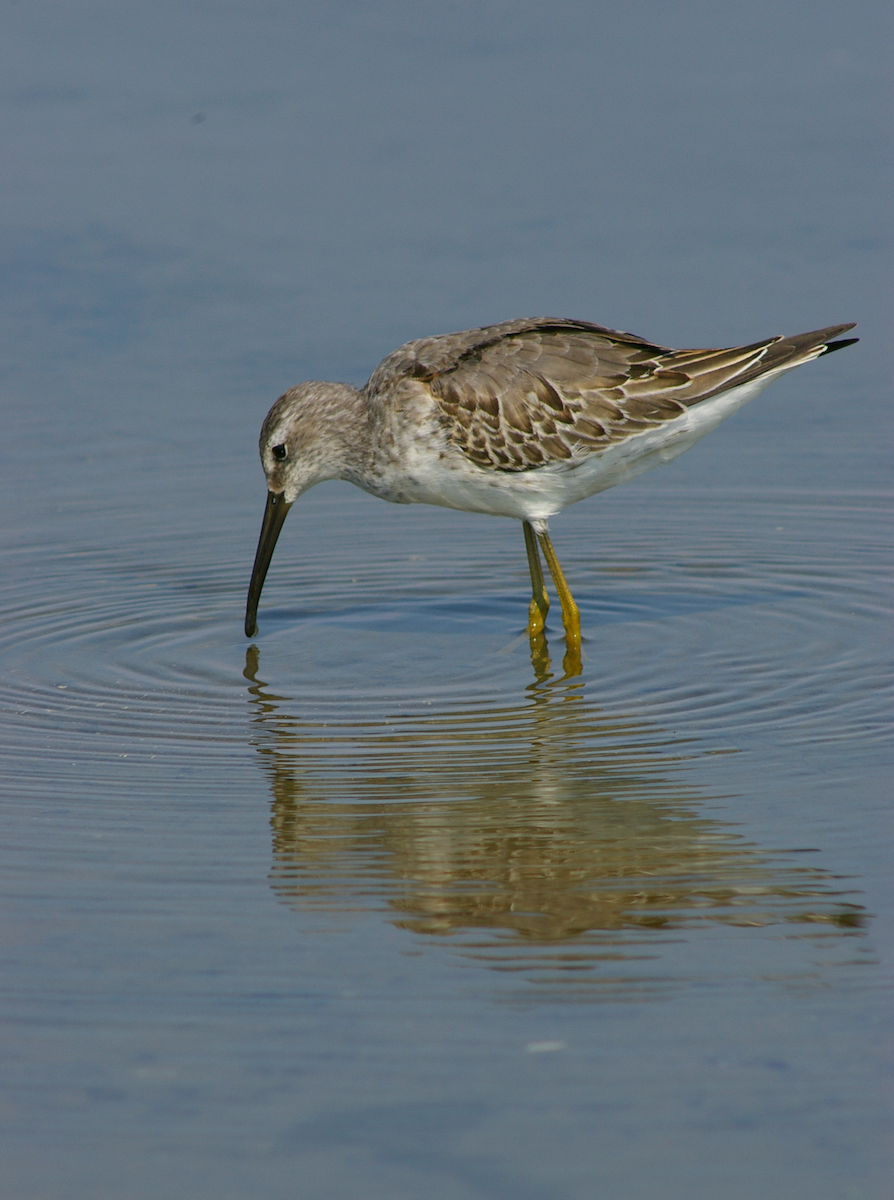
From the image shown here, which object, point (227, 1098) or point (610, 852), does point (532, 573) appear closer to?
point (610, 852)

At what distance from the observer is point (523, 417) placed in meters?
9.54

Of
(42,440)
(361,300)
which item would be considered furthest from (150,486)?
(361,300)

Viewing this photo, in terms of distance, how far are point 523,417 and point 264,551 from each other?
174 centimetres

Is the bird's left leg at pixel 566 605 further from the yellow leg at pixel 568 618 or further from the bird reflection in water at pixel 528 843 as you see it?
the bird reflection in water at pixel 528 843

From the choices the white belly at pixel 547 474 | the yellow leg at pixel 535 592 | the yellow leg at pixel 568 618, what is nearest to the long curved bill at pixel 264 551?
the white belly at pixel 547 474

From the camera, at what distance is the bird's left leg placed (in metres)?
9.48

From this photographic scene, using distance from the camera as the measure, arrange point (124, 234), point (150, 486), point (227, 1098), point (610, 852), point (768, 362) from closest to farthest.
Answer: point (227, 1098)
point (610, 852)
point (768, 362)
point (150, 486)
point (124, 234)

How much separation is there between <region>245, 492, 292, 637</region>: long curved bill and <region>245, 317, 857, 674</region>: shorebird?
0.04 feet

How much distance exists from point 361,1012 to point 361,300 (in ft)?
30.2

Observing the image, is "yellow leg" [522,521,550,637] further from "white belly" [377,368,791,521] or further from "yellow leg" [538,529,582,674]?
"white belly" [377,368,791,521]

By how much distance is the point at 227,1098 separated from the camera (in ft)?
16.7

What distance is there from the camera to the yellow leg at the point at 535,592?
9836 millimetres

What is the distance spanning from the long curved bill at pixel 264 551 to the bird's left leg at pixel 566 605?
5.03 ft

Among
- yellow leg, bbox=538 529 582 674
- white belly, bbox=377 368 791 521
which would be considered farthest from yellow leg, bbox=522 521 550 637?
white belly, bbox=377 368 791 521
